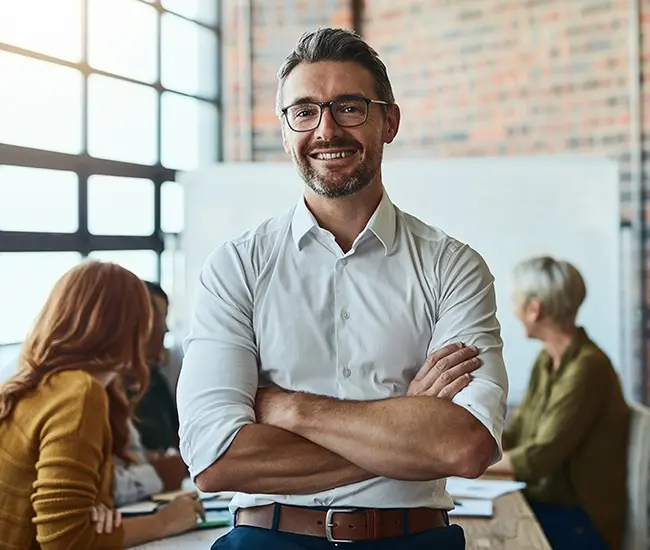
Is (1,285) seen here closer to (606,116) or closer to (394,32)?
(394,32)

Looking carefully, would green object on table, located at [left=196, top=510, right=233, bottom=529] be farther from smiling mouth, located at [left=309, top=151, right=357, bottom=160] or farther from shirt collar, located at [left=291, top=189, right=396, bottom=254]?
smiling mouth, located at [left=309, top=151, right=357, bottom=160]

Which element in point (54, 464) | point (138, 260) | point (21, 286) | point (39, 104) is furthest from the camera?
point (138, 260)

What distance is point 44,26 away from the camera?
3742 millimetres

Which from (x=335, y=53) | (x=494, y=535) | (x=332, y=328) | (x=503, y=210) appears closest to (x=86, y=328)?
(x=332, y=328)

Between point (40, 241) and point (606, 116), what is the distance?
2851 mm

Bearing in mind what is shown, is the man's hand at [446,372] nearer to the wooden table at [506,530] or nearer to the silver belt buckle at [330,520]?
the silver belt buckle at [330,520]

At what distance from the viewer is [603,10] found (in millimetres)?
4512

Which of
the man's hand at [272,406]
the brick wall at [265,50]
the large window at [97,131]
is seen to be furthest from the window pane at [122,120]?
the man's hand at [272,406]

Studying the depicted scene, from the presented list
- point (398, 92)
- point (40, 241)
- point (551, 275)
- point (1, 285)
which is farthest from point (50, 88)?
point (551, 275)

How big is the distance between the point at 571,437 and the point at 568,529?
315 mm

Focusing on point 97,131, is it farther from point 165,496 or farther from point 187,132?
point 165,496

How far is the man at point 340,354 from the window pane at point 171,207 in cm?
272

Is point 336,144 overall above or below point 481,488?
above

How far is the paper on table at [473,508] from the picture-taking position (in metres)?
2.43
